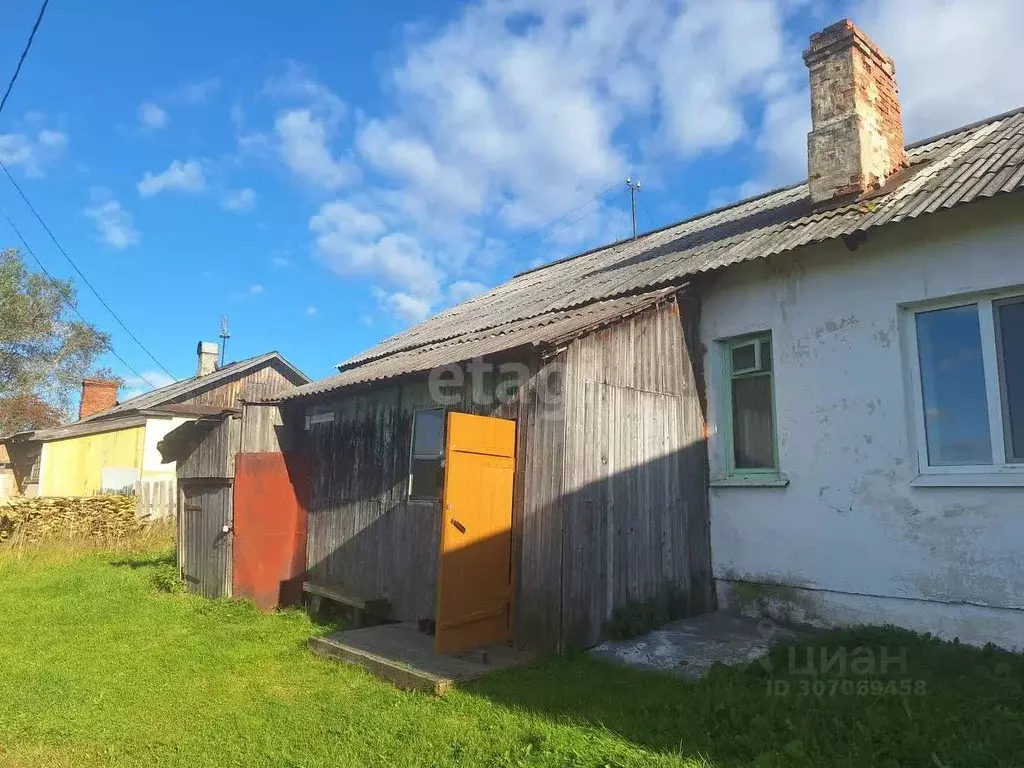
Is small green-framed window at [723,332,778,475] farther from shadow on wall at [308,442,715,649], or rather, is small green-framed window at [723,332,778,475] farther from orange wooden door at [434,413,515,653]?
orange wooden door at [434,413,515,653]

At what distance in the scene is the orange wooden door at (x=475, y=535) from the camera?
600cm

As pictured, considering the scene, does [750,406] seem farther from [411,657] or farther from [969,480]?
[411,657]

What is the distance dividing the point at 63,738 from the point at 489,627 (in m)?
3.34

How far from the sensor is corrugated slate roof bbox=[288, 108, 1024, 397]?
6.27 metres

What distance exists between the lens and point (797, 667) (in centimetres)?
512

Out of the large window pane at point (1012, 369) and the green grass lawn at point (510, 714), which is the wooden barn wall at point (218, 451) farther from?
the large window pane at point (1012, 369)

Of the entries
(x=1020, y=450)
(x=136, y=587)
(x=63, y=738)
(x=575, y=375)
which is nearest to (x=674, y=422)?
(x=575, y=375)

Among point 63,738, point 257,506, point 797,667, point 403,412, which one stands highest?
point 403,412

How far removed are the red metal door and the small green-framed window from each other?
20.4 ft

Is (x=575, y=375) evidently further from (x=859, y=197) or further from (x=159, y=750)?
(x=159, y=750)

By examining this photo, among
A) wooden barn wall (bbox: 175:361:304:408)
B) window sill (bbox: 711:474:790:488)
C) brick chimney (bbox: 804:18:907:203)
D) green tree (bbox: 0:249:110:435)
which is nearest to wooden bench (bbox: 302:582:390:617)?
window sill (bbox: 711:474:790:488)

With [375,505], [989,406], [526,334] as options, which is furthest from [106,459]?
[989,406]

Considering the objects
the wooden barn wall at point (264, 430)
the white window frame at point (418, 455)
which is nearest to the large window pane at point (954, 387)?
the white window frame at point (418, 455)

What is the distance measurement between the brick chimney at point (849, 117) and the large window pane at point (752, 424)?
2295mm
